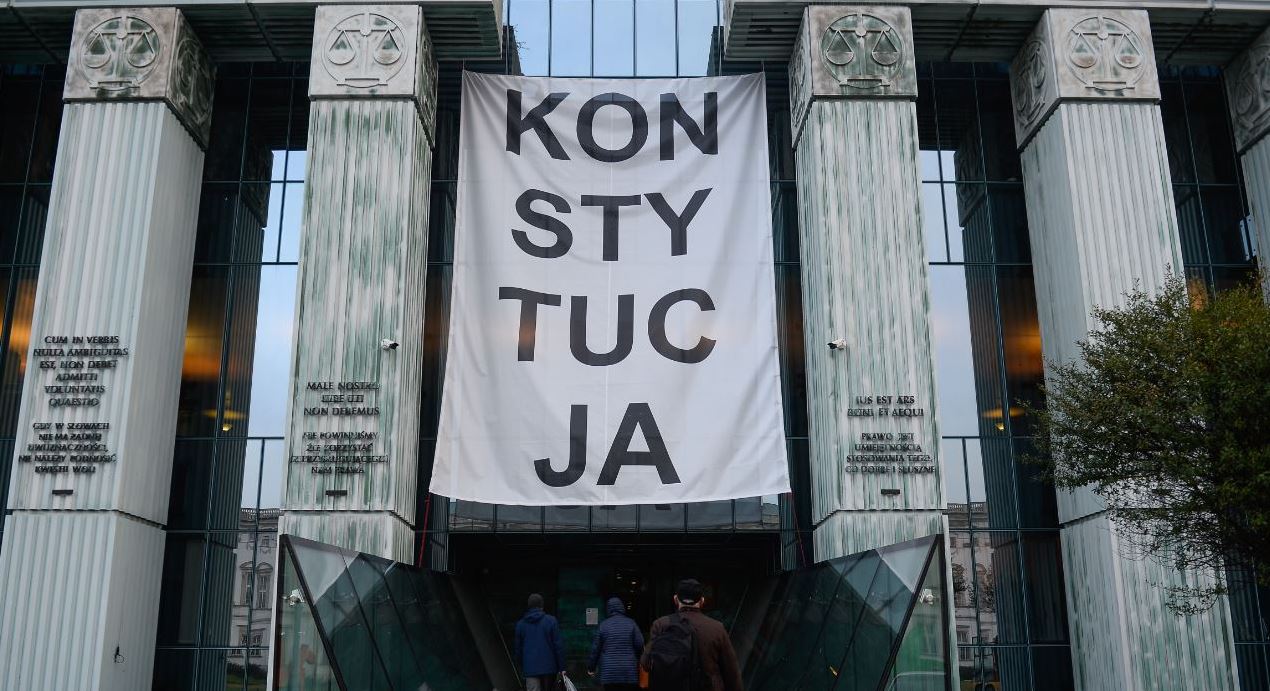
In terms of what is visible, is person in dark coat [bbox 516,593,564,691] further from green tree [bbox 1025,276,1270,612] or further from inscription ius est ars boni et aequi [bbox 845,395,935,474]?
green tree [bbox 1025,276,1270,612]

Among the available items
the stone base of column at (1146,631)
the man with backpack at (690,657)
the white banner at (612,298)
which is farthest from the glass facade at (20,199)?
the stone base of column at (1146,631)

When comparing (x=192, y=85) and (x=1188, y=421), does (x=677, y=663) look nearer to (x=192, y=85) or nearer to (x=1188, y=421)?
(x=1188, y=421)

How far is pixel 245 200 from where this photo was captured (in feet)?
71.2

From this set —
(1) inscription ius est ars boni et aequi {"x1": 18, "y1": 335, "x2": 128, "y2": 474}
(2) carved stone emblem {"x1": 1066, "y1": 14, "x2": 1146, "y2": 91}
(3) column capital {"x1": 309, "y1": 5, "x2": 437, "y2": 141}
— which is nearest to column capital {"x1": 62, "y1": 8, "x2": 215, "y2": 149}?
(3) column capital {"x1": 309, "y1": 5, "x2": 437, "y2": 141}

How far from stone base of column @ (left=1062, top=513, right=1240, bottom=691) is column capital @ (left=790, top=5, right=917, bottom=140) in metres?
8.08

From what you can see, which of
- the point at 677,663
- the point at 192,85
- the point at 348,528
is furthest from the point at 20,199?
the point at 677,663

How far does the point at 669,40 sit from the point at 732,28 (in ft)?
7.27

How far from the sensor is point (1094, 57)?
65.8ft

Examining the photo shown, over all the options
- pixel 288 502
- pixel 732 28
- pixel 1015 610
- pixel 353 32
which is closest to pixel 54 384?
pixel 288 502

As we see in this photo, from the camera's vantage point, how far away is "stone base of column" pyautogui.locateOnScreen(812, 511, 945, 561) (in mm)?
17969

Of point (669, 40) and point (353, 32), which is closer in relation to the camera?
point (353, 32)

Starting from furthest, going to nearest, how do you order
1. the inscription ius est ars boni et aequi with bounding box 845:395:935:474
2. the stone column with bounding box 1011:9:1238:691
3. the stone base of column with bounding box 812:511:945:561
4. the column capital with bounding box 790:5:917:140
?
the column capital with bounding box 790:5:917:140 < the inscription ius est ars boni et aequi with bounding box 845:395:935:474 < the stone base of column with bounding box 812:511:945:561 < the stone column with bounding box 1011:9:1238:691

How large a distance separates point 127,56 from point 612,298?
9.41 meters

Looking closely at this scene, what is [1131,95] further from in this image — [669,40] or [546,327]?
[546,327]
